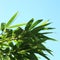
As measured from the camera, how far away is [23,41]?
9281mm

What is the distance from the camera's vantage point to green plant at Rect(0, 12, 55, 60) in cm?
923

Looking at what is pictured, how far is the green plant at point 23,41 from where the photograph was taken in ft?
30.3

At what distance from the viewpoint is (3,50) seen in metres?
9.34

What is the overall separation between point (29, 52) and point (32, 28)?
0.76m

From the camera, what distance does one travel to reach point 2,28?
943 cm

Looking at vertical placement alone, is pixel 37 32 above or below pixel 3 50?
above

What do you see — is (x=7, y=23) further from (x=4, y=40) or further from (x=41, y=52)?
(x=41, y=52)

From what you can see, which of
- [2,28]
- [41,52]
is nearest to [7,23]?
[2,28]

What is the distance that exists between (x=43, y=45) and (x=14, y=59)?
3.39ft

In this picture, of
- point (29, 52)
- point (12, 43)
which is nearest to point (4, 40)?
point (12, 43)

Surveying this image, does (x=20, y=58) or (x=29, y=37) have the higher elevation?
(x=29, y=37)

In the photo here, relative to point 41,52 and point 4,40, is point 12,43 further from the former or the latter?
point 41,52

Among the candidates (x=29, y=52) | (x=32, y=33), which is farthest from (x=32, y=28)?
(x=29, y=52)

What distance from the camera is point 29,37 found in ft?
30.5
